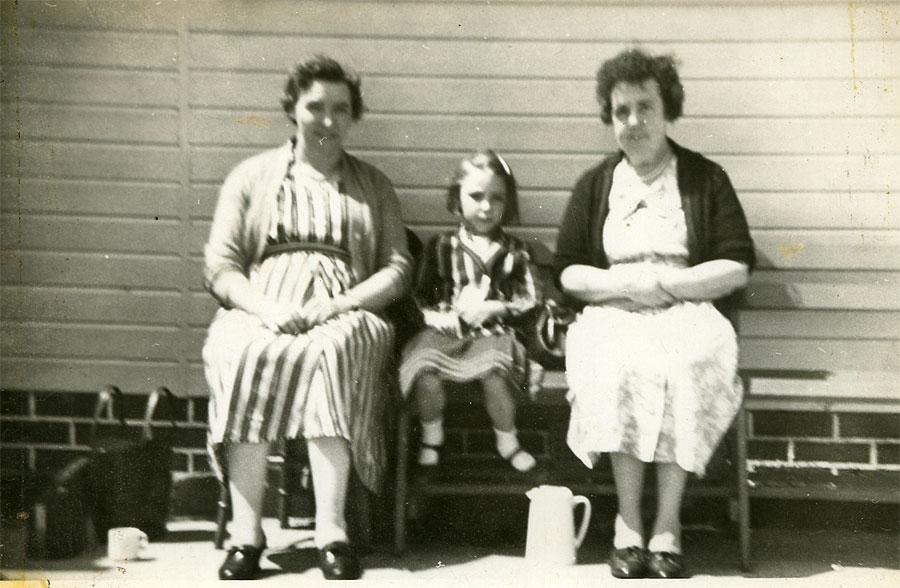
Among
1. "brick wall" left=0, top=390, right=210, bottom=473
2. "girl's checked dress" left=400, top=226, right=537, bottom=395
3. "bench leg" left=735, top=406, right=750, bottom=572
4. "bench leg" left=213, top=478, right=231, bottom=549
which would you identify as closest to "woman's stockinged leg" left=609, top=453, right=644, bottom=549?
"bench leg" left=735, top=406, right=750, bottom=572

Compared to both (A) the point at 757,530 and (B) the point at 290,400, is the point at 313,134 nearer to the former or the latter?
(B) the point at 290,400

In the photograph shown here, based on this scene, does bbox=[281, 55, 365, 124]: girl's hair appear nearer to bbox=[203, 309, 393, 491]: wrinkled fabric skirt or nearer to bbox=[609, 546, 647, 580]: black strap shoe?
bbox=[203, 309, 393, 491]: wrinkled fabric skirt

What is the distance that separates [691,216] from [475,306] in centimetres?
83

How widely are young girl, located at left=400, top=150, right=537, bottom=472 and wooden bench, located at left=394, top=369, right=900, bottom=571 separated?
0.30 ft

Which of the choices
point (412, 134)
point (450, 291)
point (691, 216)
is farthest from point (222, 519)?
point (691, 216)

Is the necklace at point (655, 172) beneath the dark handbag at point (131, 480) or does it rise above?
above

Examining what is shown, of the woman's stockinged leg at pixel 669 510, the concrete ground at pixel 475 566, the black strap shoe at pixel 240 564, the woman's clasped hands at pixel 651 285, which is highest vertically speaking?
the woman's clasped hands at pixel 651 285

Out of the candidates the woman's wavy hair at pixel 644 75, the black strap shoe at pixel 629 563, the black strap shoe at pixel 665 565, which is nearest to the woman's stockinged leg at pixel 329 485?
the black strap shoe at pixel 629 563

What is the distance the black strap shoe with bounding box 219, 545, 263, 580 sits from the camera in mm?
2875

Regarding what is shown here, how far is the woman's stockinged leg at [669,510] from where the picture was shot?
9.48ft

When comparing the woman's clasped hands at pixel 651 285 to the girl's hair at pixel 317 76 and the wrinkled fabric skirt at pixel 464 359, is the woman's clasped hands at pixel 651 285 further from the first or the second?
the girl's hair at pixel 317 76

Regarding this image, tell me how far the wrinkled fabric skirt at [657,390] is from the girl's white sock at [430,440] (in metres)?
0.50

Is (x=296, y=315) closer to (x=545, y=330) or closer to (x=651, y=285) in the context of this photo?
(x=545, y=330)

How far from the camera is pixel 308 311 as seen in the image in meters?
3.03
